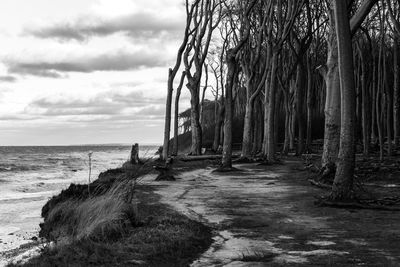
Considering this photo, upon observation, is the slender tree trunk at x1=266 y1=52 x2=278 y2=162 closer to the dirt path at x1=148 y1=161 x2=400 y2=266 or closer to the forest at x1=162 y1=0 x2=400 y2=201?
the forest at x1=162 y1=0 x2=400 y2=201

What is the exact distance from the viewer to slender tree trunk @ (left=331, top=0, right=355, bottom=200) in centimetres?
1070

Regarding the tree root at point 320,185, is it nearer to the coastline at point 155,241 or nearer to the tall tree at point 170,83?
the coastline at point 155,241

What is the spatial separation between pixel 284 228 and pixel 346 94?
358cm

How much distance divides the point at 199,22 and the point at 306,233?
22.4 metres

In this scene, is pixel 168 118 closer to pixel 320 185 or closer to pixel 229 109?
pixel 229 109

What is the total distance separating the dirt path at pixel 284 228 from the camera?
6645 millimetres

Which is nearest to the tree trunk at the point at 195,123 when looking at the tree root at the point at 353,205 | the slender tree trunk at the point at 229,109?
the slender tree trunk at the point at 229,109

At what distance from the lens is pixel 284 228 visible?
880 centimetres

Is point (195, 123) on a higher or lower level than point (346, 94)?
higher

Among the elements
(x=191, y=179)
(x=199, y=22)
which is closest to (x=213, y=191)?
(x=191, y=179)

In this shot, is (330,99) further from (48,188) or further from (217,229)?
(48,188)

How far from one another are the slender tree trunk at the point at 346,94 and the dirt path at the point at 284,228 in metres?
0.96

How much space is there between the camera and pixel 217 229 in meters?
8.74

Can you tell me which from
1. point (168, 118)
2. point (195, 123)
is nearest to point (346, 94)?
point (168, 118)
